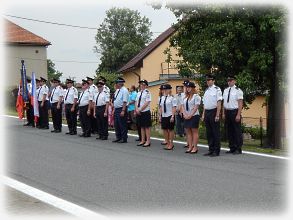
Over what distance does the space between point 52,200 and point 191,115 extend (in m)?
Answer: 6.03

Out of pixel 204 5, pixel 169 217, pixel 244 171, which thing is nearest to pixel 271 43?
pixel 204 5

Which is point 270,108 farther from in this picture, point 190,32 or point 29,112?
point 29,112

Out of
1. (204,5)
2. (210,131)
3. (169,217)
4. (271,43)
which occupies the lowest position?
(169,217)

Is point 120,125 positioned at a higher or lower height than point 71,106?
lower

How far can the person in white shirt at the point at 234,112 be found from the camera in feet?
43.2

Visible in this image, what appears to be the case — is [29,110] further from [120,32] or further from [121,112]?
[120,32]

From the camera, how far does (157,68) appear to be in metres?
44.2

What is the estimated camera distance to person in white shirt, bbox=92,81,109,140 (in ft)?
53.4

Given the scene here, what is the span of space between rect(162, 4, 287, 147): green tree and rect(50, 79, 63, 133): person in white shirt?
4411mm

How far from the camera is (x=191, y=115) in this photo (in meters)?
13.4

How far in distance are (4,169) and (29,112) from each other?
10.2 metres

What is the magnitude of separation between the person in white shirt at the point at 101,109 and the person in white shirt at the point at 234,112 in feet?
14.3

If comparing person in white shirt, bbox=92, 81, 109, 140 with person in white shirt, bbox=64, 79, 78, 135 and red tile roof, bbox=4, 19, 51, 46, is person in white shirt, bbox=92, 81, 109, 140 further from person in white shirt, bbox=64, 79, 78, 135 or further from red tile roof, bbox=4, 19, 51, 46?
red tile roof, bbox=4, 19, 51, 46

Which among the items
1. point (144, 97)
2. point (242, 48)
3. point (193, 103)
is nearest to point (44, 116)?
point (144, 97)
